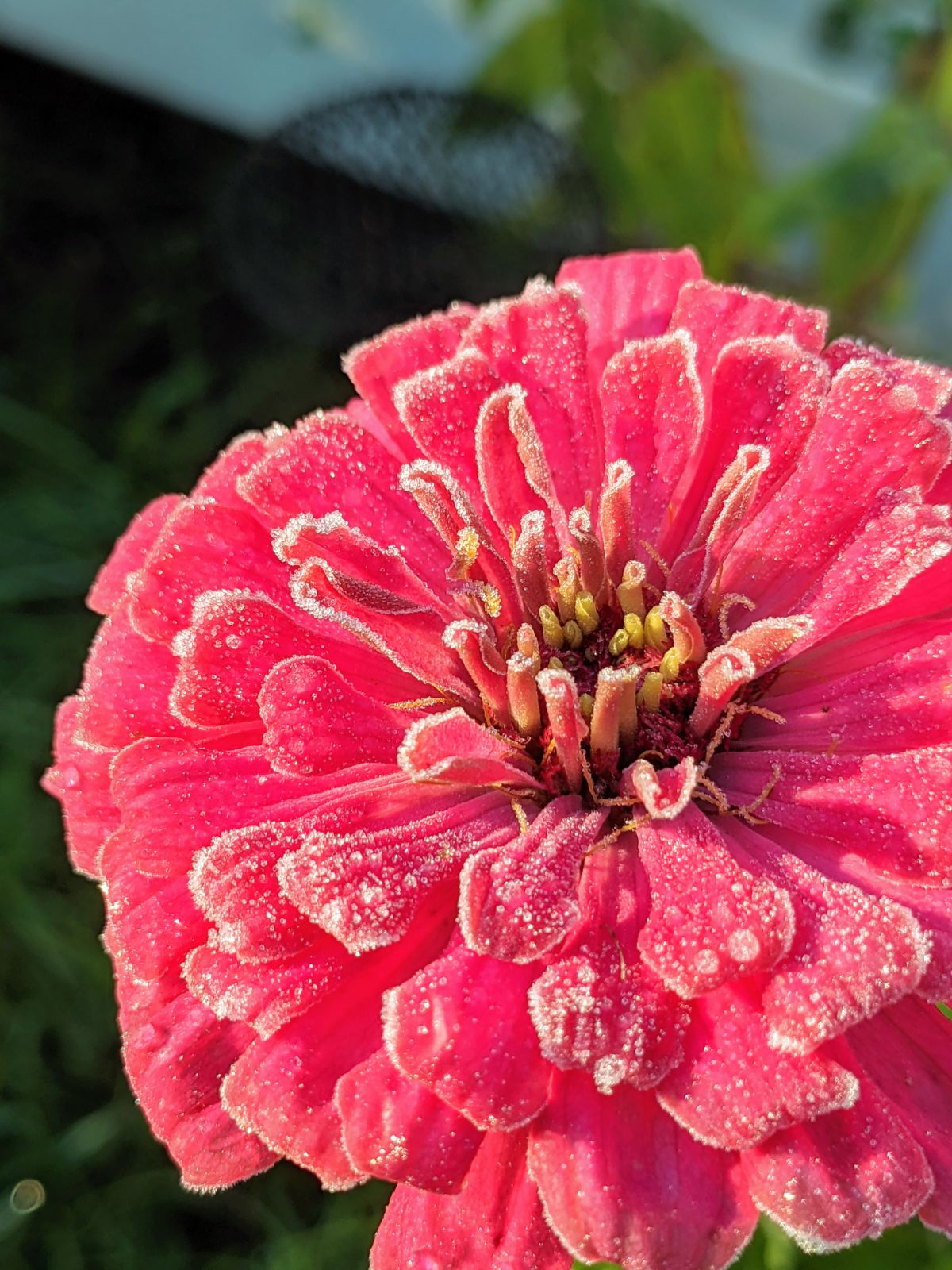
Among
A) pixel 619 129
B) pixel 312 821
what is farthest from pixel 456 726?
pixel 619 129

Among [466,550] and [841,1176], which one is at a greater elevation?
[466,550]

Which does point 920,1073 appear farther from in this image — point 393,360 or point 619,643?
point 393,360

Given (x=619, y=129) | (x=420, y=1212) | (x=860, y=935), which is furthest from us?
(x=619, y=129)

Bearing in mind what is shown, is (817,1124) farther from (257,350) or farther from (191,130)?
(191,130)

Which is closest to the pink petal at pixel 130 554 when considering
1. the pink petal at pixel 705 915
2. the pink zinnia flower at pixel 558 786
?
the pink zinnia flower at pixel 558 786

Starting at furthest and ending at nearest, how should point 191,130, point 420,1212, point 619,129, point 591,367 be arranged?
point 191,130 → point 619,129 → point 591,367 → point 420,1212

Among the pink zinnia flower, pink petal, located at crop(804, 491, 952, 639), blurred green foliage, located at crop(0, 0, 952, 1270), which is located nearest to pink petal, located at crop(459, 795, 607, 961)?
the pink zinnia flower

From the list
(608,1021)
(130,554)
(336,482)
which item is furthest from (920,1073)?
(130,554)

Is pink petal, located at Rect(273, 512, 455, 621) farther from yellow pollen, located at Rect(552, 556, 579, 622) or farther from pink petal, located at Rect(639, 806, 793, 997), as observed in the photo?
pink petal, located at Rect(639, 806, 793, 997)
